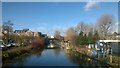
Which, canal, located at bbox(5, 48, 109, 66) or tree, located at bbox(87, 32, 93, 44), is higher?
tree, located at bbox(87, 32, 93, 44)

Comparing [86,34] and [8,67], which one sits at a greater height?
[86,34]

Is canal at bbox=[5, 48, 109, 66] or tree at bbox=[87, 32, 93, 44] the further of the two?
tree at bbox=[87, 32, 93, 44]

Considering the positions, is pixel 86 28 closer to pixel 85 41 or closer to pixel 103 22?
pixel 85 41

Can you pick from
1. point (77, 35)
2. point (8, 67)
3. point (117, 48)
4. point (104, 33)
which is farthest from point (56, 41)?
point (8, 67)

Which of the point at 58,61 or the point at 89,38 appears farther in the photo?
the point at 89,38

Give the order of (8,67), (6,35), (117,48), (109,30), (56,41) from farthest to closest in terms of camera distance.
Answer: (56,41) < (109,30) < (6,35) < (117,48) < (8,67)

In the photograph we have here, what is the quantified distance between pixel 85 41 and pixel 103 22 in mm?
2868

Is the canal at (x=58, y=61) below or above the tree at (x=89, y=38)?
below

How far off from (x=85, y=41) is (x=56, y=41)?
41.8ft

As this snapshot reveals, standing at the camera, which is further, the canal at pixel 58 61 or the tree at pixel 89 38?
the tree at pixel 89 38

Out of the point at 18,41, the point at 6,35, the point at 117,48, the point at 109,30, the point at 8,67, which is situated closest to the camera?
the point at 8,67

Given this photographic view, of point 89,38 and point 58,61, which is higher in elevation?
point 89,38

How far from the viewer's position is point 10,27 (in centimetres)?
1396

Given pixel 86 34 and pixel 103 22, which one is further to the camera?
pixel 86 34
